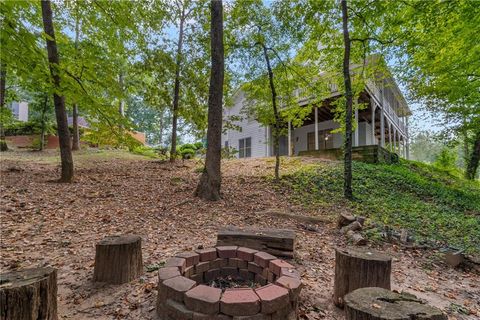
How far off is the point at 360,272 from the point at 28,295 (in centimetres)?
260

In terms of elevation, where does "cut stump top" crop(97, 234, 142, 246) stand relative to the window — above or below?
below

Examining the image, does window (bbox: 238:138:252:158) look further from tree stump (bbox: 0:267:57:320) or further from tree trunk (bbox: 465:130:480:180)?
tree stump (bbox: 0:267:57:320)

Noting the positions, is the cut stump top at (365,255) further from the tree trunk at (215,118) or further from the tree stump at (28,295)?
the tree trunk at (215,118)

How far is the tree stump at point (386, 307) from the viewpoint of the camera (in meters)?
1.31

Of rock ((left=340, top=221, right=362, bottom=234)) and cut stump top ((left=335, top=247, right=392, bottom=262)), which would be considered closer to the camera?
cut stump top ((left=335, top=247, right=392, bottom=262))

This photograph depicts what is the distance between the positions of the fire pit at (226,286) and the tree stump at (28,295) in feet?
2.48

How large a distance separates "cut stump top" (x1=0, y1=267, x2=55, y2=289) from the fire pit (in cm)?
82

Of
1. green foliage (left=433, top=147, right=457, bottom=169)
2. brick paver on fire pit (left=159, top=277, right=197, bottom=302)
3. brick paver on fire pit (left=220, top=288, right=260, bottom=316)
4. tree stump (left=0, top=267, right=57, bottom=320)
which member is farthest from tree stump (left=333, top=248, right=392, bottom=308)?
green foliage (left=433, top=147, right=457, bottom=169)

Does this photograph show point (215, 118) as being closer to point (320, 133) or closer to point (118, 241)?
point (118, 241)

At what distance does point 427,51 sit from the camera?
7.30 meters

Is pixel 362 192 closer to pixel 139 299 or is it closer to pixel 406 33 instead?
pixel 406 33

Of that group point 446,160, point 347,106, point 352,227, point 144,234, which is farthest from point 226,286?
point 446,160

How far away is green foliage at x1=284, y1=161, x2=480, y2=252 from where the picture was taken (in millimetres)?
Answer: 5031

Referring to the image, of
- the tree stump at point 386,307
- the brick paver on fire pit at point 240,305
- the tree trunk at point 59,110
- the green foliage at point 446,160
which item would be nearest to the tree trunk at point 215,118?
the tree trunk at point 59,110
